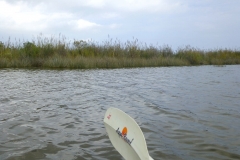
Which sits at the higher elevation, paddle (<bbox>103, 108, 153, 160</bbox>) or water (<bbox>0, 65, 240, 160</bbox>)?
paddle (<bbox>103, 108, 153, 160</bbox>)

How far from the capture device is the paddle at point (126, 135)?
1.82 metres

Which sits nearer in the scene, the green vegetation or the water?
the water

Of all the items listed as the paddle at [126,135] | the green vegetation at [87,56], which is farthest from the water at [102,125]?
the green vegetation at [87,56]

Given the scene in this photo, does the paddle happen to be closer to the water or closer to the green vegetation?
the water

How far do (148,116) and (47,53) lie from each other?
40.6 feet

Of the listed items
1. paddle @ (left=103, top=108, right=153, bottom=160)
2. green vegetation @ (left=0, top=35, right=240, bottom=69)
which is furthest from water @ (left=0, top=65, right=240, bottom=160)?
green vegetation @ (left=0, top=35, right=240, bottom=69)

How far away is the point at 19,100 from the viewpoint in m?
4.98

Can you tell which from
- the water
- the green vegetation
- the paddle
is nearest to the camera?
the paddle

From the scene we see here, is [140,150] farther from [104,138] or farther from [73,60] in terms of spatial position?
[73,60]

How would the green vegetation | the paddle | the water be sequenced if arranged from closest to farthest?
the paddle < the water < the green vegetation

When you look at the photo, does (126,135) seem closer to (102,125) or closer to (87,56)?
(102,125)

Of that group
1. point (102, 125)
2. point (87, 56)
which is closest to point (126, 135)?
point (102, 125)

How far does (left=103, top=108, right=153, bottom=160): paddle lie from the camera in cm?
182

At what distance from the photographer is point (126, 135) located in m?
1.98
